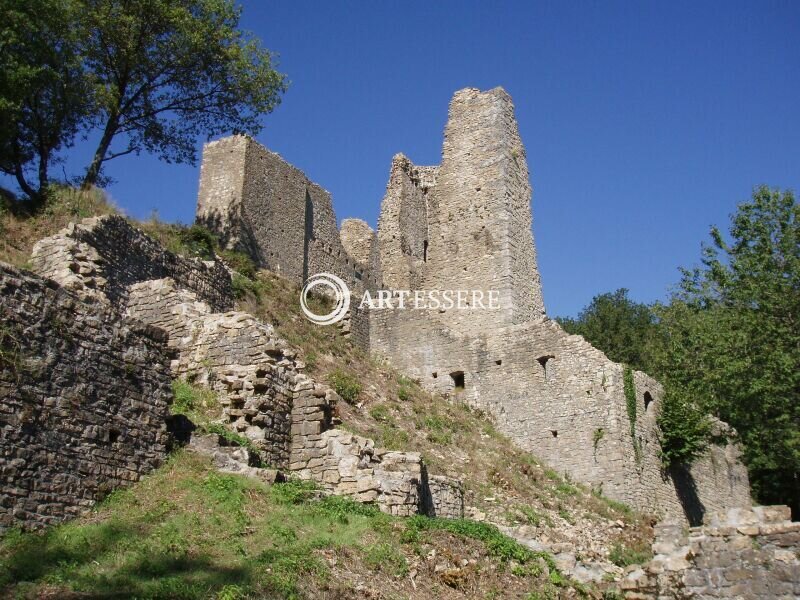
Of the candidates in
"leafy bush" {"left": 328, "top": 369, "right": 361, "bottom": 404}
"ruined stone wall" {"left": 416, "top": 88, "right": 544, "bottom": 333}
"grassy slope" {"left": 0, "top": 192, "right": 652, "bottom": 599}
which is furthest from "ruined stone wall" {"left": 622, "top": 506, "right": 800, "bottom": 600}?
"ruined stone wall" {"left": 416, "top": 88, "right": 544, "bottom": 333}

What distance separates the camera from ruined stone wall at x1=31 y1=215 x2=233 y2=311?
45.4ft

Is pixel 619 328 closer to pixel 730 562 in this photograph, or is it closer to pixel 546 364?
pixel 546 364

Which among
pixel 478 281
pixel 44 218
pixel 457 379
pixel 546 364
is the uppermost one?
pixel 478 281

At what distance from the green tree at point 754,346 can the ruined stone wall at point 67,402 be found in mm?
16299

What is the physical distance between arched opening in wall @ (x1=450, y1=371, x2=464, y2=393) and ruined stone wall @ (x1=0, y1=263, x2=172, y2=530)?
1430cm

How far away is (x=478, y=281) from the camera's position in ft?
86.1

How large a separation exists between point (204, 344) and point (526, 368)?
11.5 meters

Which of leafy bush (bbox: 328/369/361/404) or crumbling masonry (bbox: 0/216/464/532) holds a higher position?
leafy bush (bbox: 328/369/361/404)

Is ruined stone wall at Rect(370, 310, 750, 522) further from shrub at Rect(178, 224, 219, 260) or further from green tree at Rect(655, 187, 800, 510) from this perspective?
shrub at Rect(178, 224, 219, 260)

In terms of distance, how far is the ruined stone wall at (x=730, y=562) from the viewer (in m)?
9.74

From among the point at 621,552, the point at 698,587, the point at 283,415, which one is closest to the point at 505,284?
the point at 621,552

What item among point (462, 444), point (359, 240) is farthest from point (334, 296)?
point (462, 444)

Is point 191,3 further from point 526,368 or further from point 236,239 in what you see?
point 526,368

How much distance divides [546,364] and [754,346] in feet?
19.8
